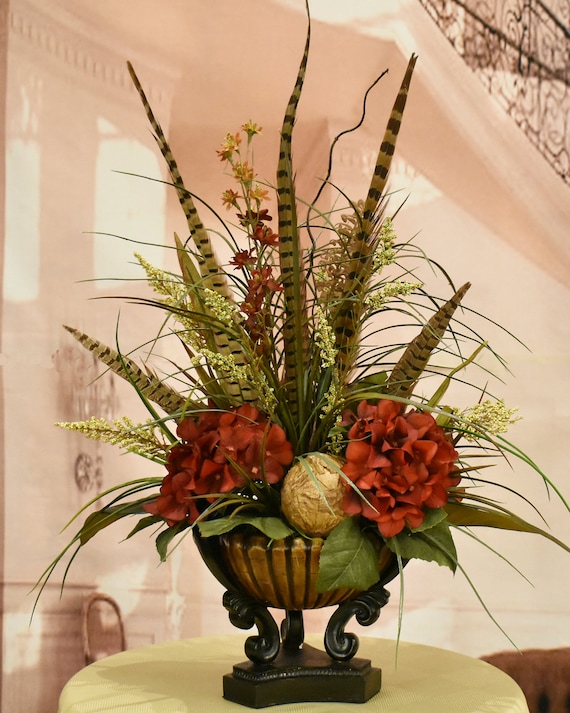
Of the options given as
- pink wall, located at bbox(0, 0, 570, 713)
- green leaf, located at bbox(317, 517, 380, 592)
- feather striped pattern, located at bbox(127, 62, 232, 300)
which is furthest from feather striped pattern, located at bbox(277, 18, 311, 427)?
pink wall, located at bbox(0, 0, 570, 713)

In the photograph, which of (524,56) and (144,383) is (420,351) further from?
(524,56)

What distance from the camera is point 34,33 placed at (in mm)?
3033

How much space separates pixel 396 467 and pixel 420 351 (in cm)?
23

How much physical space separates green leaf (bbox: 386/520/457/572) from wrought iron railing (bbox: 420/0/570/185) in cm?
227

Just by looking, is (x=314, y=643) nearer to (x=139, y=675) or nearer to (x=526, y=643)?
(x=139, y=675)

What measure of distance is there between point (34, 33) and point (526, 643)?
2.56m

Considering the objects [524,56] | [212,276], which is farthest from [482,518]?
[524,56]

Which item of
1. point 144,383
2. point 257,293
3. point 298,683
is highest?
point 257,293

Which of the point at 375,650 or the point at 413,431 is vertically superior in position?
the point at 413,431

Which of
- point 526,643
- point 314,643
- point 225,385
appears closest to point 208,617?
point 526,643

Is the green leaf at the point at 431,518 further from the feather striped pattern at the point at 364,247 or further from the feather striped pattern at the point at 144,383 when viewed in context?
the feather striped pattern at the point at 144,383

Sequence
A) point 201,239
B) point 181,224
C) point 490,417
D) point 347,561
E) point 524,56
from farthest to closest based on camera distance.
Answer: point 524,56, point 181,224, point 201,239, point 490,417, point 347,561

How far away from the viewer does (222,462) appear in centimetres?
149

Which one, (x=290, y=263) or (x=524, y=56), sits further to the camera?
(x=524, y=56)
